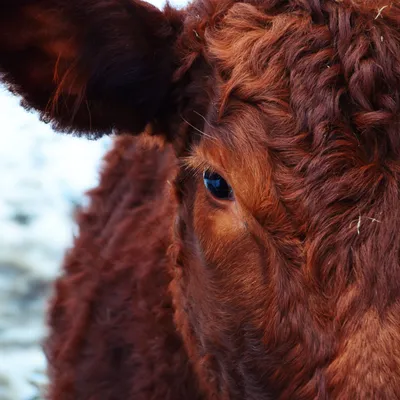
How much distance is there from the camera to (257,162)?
2.12 meters

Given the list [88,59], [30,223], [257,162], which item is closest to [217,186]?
[257,162]

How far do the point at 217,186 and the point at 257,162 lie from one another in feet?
0.71

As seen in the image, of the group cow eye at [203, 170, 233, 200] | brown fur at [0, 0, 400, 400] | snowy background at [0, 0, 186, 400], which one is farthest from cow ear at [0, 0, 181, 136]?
snowy background at [0, 0, 186, 400]

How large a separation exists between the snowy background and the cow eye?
2.65 m

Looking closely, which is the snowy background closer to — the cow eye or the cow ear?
the cow ear

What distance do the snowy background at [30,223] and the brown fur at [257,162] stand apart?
236cm

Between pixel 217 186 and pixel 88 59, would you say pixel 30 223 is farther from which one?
pixel 217 186

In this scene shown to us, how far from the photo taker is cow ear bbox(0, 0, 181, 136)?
2369 millimetres

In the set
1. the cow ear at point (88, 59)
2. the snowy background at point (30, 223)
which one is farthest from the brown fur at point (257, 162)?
the snowy background at point (30, 223)

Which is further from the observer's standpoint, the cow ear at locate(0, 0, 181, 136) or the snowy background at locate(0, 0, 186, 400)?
the snowy background at locate(0, 0, 186, 400)

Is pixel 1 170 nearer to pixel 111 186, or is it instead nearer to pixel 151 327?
pixel 111 186

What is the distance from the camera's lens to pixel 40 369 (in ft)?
16.9

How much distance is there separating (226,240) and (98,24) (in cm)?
81

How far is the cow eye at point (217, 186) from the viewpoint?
2.27m
